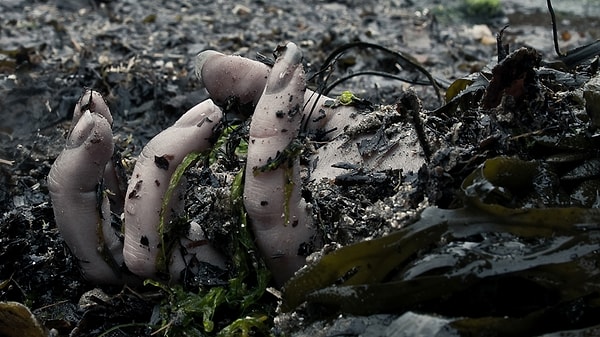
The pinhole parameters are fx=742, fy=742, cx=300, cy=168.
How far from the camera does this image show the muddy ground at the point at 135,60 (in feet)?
9.77

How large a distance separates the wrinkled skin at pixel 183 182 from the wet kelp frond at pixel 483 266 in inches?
13.4

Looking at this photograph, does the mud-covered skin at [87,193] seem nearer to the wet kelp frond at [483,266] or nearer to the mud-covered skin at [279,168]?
the mud-covered skin at [279,168]

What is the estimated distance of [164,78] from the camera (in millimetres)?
5766

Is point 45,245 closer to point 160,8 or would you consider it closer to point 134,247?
point 134,247

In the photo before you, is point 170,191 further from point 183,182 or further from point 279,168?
point 279,168

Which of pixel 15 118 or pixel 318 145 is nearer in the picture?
pixel 318 145

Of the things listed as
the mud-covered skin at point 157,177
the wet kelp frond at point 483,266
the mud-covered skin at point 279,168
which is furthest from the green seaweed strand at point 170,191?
the wet kelp frond at point 483,266

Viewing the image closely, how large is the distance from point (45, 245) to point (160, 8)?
5.97m

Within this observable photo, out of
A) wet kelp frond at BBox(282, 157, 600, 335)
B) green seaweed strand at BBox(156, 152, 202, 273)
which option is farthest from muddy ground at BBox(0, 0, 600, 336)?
green seaweed strand at BBox(156, 152, 202, 273)

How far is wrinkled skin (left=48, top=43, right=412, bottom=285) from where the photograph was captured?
2469 millimetres

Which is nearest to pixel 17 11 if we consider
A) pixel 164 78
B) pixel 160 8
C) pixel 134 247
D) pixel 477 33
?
pixel 160 8

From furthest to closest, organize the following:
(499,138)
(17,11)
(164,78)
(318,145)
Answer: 1. (17,11)
2. (164,78)
3. (318,145)
4. (499,138)

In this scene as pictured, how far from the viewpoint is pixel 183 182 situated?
2.62 metres

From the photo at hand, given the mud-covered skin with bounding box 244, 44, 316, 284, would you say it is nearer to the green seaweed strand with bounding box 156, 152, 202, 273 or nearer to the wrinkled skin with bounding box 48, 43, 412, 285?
the wrinkled skin with bounding box 48, 43, 412, 285
